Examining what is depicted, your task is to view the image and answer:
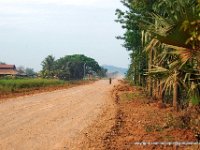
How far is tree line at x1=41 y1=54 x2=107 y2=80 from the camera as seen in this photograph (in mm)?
119125

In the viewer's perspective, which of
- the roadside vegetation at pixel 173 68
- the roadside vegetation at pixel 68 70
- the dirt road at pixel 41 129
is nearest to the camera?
the roadside vegetation at pixel 173 68

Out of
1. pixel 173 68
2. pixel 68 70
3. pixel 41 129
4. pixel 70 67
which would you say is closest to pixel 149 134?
pixel 41 129

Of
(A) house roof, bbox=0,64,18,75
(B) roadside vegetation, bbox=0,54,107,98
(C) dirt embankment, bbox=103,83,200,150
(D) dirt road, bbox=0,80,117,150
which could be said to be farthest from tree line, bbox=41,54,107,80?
(C) dirt embankment, bbox=103,83,200,150

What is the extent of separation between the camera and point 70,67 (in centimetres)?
14650

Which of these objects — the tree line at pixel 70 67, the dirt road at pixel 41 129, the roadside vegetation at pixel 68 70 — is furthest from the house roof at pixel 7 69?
the dirt road at pixel 41 129

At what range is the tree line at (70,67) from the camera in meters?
119

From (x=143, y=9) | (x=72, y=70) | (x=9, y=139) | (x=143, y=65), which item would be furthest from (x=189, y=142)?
(x=72, y=70)

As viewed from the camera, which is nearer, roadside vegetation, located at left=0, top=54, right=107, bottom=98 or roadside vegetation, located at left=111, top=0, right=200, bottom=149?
roadside vegetation, located at left=111, top=0, right=200, bottom=149

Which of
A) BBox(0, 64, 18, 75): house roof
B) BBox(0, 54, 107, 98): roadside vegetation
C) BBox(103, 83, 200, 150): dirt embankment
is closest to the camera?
BBox(103, 83, 200, 150): dirt embankment

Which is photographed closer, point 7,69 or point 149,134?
point 149,134

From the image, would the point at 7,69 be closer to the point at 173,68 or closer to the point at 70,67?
the point at 70,67

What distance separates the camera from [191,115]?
15.3 metres

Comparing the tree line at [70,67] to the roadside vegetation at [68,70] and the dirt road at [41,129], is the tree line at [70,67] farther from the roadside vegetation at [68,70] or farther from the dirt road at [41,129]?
the dirt road at [41,129]

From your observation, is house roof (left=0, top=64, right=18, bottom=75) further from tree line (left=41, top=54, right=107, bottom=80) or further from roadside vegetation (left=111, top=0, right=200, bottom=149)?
roadside vegetation (left=111, top=0, right=200, bottom=149)
